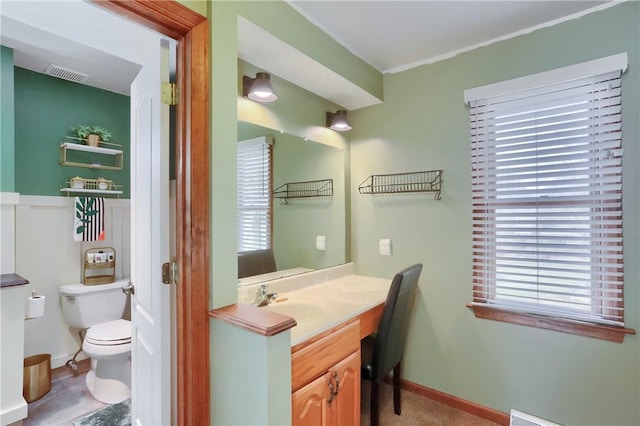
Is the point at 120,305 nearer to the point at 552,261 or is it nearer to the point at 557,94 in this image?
the point at 552,261

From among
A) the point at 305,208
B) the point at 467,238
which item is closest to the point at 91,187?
the point at 305,208

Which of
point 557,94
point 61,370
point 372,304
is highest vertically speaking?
point 557,94

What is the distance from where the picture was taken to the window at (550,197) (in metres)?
1.55

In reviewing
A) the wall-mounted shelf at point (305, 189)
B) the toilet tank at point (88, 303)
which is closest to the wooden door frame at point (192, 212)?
the wall-mounted shelf at point (305, 189)

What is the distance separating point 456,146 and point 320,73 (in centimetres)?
98

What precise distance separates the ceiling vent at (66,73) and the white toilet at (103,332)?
166 centimetres

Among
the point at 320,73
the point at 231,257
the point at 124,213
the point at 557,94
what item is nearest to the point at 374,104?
the point at 320,73

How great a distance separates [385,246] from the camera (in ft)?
7.46

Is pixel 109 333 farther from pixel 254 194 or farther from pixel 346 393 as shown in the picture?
pixel 346 393

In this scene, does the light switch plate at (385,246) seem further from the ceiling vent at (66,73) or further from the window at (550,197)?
the ceiling vent at (66,73)

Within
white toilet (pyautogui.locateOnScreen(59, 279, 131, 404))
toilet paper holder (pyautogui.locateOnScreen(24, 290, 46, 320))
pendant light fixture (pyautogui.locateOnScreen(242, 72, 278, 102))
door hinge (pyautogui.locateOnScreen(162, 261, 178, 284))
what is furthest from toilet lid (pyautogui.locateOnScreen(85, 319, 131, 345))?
pendant light fixture (pyautogui.locateOnScreen(242, 72, 278, 102))

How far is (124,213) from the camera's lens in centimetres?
277

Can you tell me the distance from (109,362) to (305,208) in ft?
5.71

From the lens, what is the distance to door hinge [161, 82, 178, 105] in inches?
46.9
